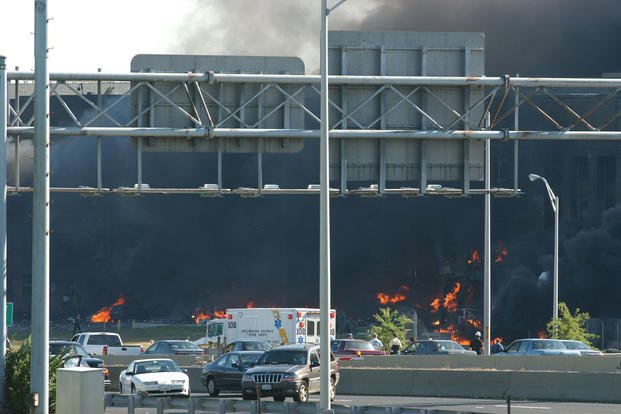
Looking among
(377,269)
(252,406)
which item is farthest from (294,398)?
(377,269)

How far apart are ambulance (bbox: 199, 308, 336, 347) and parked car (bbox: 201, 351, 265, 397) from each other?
61.6 ft

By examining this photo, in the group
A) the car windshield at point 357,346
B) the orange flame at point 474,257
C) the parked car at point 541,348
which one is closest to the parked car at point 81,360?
the car windshield at point 357,346

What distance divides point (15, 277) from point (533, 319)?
49610 millimetres

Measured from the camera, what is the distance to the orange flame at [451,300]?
116 metres

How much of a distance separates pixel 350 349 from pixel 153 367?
13314mm

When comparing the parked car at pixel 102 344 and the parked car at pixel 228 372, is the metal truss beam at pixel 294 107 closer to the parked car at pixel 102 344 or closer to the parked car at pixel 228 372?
the parked car at pixel 228 372

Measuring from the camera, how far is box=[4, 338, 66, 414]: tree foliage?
947 inches

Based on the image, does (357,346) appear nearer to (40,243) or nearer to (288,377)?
(288,377)

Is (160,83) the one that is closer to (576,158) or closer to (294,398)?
(294,398)

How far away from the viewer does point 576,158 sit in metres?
110

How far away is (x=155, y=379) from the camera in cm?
3788

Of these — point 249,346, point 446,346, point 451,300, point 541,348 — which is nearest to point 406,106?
point 249,346

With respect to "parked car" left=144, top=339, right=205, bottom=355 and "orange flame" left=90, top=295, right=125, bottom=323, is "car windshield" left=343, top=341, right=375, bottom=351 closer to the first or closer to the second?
"parked car" left=144, top=339, right=205, bottom=355

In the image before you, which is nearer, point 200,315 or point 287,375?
point 287,375
